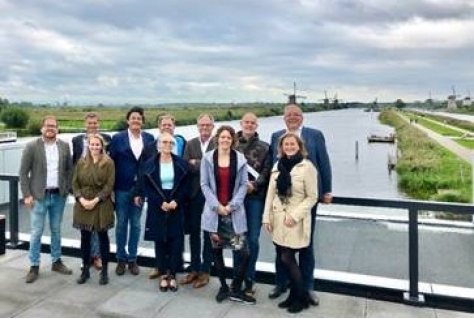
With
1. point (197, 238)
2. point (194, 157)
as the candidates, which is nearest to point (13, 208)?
point (197, 238)

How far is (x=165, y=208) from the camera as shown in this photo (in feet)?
14.4

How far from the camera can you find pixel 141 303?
417cm

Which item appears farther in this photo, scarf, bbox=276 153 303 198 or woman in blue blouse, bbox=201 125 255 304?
woman in blue blouse, bbox=201 125 255 304

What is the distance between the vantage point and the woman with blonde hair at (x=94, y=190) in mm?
4590

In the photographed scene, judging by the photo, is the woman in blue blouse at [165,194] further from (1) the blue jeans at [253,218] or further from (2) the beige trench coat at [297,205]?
(2) the beige trench coat at [297,205]

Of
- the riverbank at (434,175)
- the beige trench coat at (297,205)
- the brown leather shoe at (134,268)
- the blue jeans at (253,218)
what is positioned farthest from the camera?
the riverbank at (434,175)

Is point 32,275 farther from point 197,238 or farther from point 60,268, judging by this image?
point 197,238

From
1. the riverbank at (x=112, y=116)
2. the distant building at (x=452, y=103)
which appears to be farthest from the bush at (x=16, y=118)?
the distant building at (x=452, y=103)

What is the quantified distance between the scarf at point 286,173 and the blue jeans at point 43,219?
2.36 meters

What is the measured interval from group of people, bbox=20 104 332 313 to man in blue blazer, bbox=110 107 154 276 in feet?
0.03

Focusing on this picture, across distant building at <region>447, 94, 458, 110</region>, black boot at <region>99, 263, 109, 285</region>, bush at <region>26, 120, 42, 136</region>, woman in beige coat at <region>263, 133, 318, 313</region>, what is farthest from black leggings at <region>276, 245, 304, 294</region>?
distant building at <region>447, 94, 458, 110</region>

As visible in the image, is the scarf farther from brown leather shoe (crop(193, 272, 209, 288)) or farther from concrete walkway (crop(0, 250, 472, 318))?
brown leather shoe (crop(193, 272, 209, 288))

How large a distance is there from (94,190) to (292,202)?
6.44 ft

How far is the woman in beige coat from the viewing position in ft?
12.8
